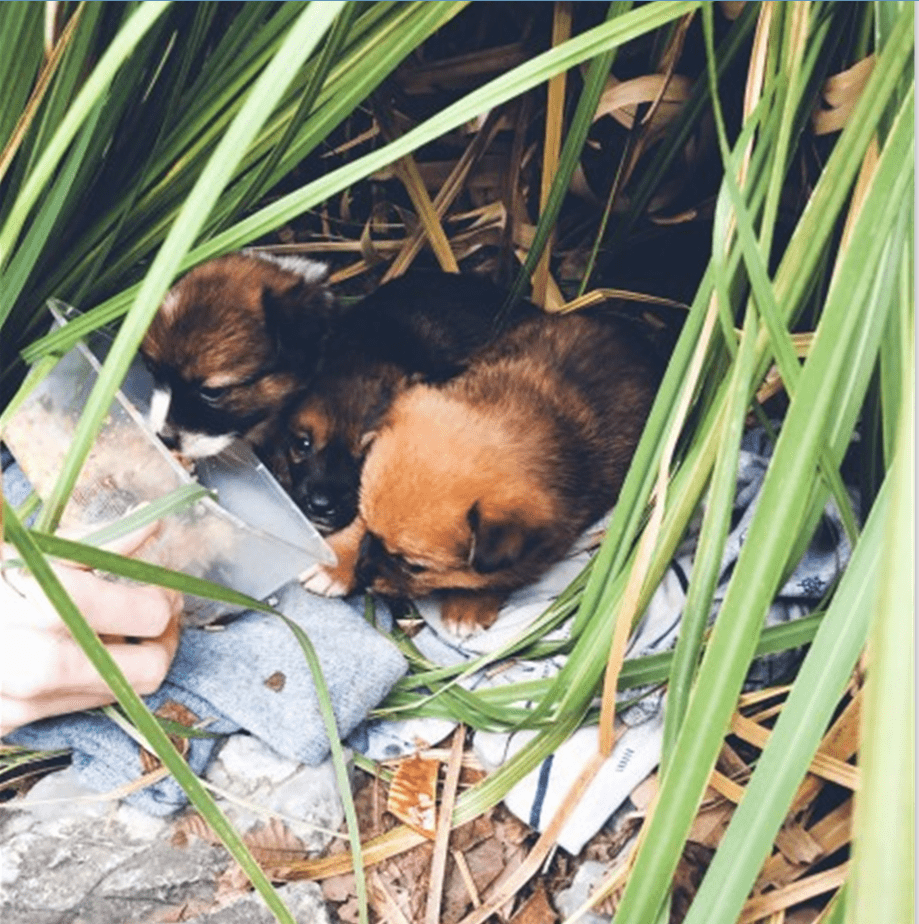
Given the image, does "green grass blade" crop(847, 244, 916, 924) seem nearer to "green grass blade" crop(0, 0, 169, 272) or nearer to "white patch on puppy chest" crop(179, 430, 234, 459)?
"green grass blade" crop(0, 0, 169, 272)

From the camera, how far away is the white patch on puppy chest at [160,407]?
2062mm

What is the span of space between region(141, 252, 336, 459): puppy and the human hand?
0.44 metres

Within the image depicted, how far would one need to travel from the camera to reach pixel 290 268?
2.24 m

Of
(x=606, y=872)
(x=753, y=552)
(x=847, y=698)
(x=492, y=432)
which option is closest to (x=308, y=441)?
(x=492, y=432)

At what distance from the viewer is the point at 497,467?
193 cm

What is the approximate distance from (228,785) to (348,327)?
0.81 meters

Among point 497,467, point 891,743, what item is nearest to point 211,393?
point 497,467

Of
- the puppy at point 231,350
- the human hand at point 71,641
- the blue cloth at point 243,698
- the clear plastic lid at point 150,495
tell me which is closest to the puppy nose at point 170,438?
the puppy at point 231,350

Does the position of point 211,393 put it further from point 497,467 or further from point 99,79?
point 99,79

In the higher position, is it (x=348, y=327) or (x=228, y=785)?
(x=348, y=327)

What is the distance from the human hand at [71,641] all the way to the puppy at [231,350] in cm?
44

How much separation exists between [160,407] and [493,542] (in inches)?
23.3

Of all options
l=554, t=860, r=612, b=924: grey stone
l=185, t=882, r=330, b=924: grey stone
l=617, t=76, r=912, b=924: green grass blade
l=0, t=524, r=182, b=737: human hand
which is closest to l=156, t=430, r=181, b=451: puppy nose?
l=0, t=524, r=182, b=737: human hand

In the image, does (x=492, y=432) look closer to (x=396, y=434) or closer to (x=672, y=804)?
(x=396, y=434)
